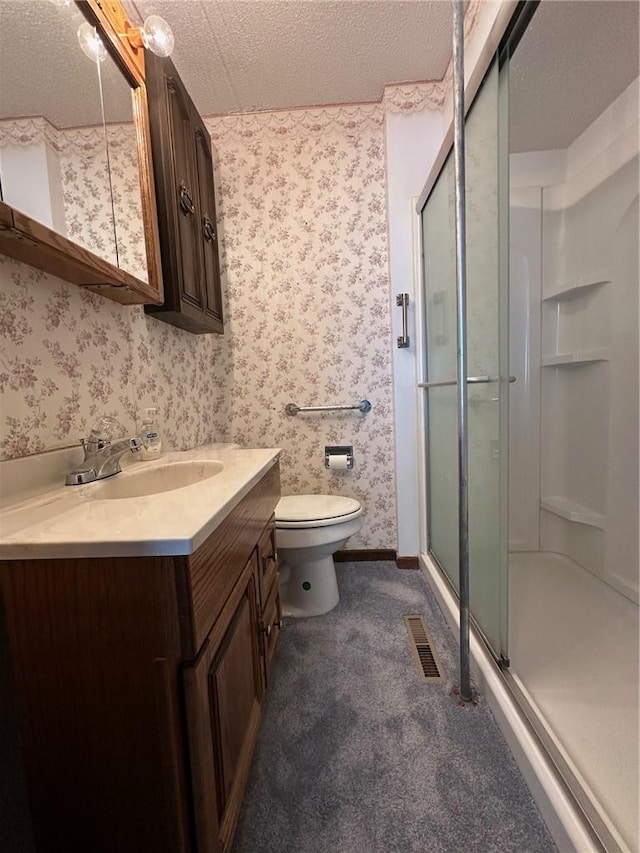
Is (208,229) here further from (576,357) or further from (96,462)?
(576,357)

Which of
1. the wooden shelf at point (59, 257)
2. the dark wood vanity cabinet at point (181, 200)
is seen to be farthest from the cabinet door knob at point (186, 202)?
the wooden shelf at point (59, 257)

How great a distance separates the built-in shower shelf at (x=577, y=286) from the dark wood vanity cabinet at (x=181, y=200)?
1616 mm

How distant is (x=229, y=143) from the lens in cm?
192

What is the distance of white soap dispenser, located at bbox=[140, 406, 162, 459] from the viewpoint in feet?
3.87

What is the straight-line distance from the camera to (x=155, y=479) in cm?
103

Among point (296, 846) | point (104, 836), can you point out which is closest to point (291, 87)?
point (104, 836)

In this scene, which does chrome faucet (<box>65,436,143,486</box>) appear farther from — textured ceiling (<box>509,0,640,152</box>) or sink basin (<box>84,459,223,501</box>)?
textured ceiling (<box>509,0,640,152</box>)

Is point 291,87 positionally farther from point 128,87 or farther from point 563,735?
point 563,735

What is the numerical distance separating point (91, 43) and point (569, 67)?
5.10ft

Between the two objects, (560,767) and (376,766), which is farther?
(376,766)

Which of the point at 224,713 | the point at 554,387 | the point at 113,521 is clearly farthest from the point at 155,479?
the point at 554,387

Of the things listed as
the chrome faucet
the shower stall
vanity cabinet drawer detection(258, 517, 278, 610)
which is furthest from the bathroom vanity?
the shower stall

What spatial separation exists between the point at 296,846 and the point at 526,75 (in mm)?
2244

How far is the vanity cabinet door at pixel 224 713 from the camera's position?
0.56m
